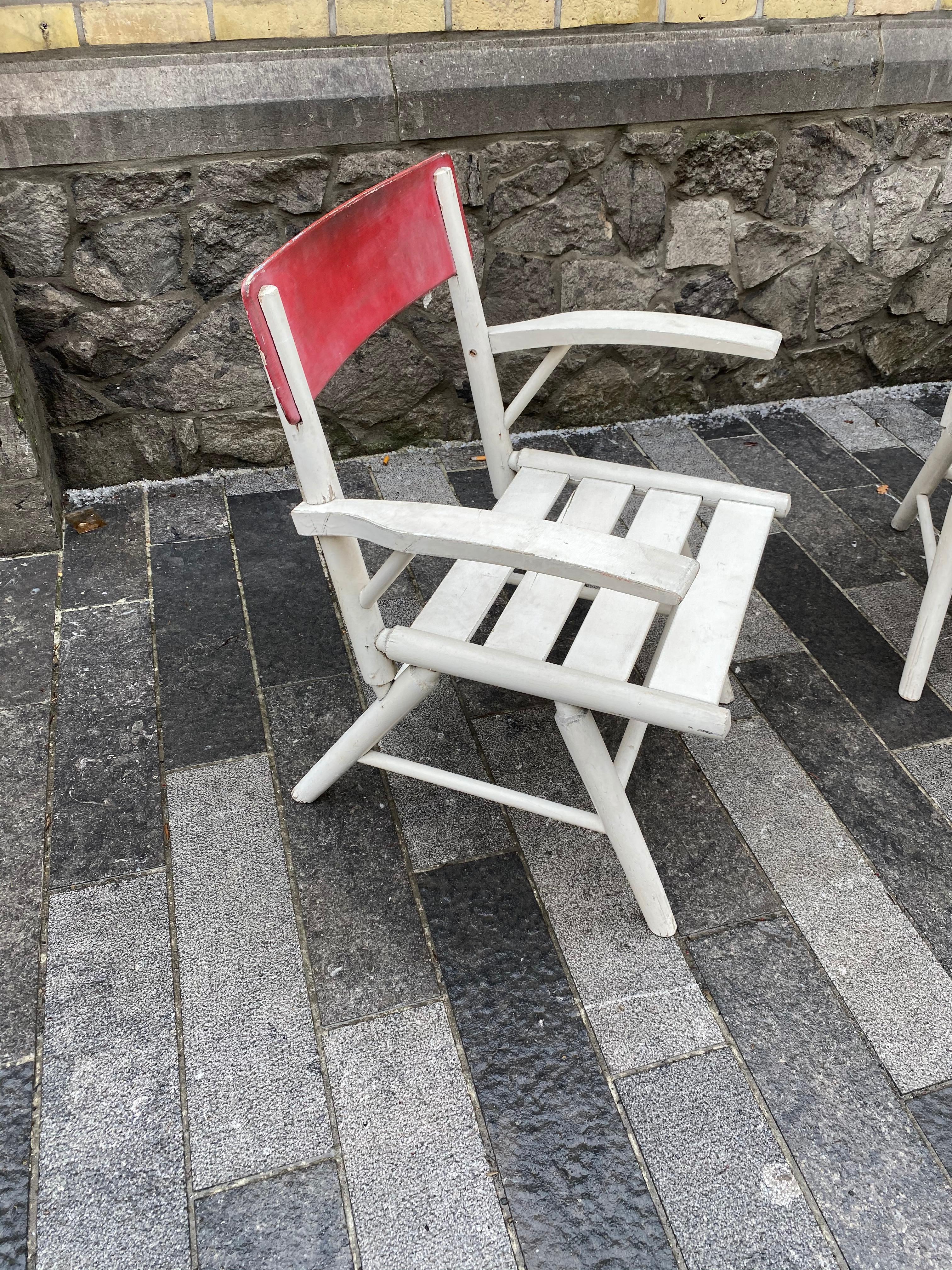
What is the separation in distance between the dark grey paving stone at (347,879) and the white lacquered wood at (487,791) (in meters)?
0.15

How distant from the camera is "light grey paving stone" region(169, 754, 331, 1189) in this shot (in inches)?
54.5

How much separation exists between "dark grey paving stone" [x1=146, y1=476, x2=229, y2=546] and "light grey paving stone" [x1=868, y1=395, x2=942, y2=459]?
2.18 metres

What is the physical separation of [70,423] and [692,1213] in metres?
2.51

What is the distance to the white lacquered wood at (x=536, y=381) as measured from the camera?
1.91m

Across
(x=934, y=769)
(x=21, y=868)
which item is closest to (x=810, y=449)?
(x=934, y=769)

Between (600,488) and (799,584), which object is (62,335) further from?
(799,584)

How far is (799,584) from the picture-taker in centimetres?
245

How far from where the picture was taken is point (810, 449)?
3.02 meters

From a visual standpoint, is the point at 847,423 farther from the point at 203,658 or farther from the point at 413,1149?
the point at 413,1149

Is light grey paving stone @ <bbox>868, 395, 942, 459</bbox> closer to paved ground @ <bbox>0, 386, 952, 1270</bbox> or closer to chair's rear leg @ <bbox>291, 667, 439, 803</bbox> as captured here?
paved ground @ <bbox>0, 386, 952, 1270</bbox>

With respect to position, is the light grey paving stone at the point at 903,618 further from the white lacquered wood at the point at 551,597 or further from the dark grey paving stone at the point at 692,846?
the white lacquered wood at the point at 551,597

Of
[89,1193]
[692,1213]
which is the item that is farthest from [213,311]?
[692,1213]

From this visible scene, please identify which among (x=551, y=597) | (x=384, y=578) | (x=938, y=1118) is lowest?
(x=938, y=1118)

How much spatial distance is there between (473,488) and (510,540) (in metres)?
1.59
